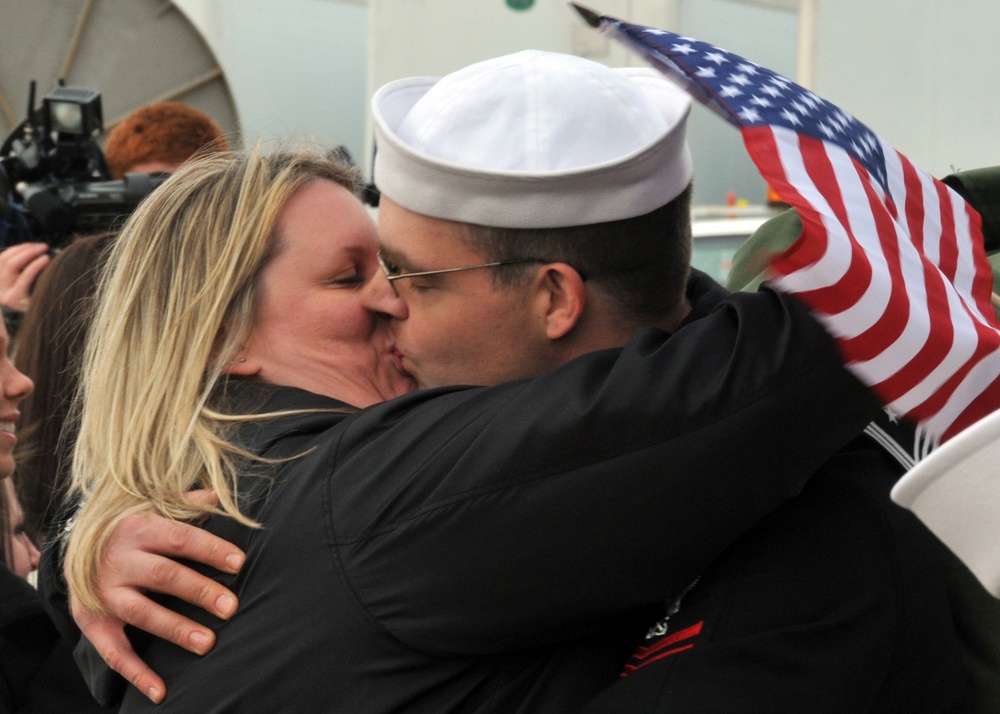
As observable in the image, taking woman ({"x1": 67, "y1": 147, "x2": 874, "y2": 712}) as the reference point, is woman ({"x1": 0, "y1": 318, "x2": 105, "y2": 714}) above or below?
below

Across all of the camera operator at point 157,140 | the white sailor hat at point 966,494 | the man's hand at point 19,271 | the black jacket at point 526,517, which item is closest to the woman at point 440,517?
the black jacket at point 526,517

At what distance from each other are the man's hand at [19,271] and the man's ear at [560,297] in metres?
2.53

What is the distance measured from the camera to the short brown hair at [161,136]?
4.60 metres

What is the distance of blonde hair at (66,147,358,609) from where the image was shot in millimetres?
1952

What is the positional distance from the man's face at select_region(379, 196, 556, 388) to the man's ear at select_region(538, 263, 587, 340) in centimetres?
2

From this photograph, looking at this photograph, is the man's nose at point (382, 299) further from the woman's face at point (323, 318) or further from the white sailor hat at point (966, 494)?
the white sailor hat at point (966, 494)

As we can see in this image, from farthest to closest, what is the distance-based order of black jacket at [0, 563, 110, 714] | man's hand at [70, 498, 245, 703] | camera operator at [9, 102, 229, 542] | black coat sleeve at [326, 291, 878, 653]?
camera operator at [9, 102, 229, 542] → black jacket at [0, 563, 110, 714] → man's hand at [70, 498, 245, 703] → black coat sleeve at [326, 291, 878, 653]

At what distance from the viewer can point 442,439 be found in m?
1.66

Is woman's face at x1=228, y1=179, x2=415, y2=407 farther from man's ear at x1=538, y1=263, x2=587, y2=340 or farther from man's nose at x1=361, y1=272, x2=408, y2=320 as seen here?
man's ear at x1=538, y1=263, x2=587, y2=340

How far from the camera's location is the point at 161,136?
4.59 meters

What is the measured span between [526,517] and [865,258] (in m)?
0.54

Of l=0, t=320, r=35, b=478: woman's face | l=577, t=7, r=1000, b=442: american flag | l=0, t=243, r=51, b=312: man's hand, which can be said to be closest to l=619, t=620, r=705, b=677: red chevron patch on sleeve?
l=577, t=7, r=1000, b=442: american flag

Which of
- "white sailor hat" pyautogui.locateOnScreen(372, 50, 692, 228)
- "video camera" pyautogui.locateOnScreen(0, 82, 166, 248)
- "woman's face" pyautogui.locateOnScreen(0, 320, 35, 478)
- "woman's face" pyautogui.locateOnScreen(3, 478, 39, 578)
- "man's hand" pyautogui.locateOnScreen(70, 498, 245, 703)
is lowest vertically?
"woman's face" pyautogui.locateOnScreen(3, 478, 39, 578)

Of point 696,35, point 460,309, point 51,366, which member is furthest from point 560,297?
point 696,35
